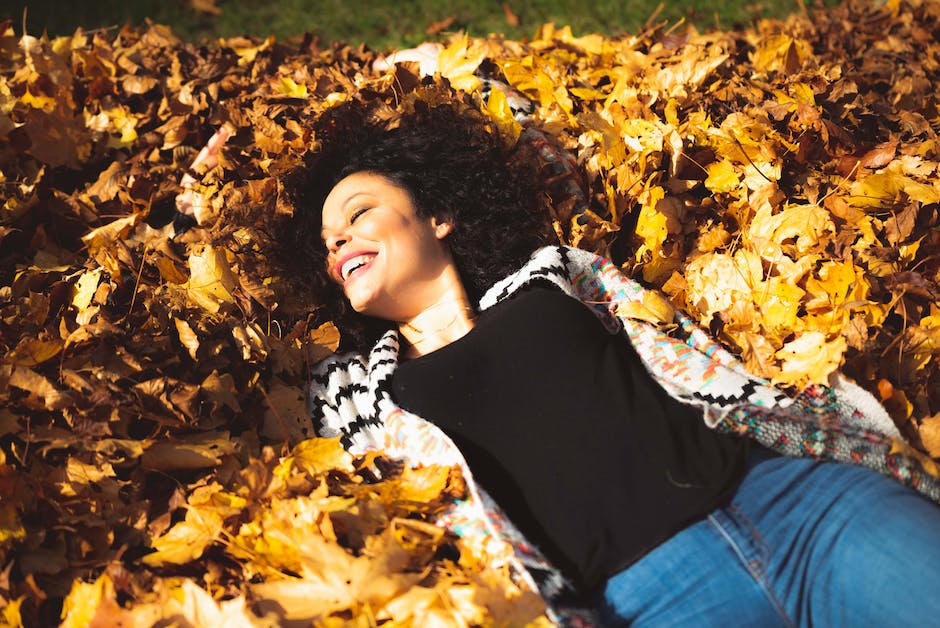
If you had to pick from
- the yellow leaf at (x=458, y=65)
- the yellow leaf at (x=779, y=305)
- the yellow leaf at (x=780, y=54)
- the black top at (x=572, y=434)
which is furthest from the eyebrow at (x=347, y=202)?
the yellow leaf at (x=780, y=54)

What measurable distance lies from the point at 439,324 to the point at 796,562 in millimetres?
1312

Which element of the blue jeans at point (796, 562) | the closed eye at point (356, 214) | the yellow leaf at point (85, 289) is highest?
the yellow leaf at point (85, 289)

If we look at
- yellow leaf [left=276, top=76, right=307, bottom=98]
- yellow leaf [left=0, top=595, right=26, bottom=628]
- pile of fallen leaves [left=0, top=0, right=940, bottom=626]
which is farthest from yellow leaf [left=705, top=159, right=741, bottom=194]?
yellow leaf [left=0, top=595, right=26, bottom=628]

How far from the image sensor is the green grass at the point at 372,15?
16.9 ft

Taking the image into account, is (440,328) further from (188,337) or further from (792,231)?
(792,231)

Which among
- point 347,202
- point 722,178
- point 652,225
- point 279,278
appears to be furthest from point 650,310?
point 279,278

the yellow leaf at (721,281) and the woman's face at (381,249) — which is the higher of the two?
the woman's face at (381,249)

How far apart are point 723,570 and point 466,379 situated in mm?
856

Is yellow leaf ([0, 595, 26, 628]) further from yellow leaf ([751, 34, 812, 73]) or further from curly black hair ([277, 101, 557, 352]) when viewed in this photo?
yellow leaf ([751, 34, 812, 73])

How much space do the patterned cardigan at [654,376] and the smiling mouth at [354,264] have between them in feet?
0.81

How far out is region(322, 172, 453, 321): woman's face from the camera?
2525 mm

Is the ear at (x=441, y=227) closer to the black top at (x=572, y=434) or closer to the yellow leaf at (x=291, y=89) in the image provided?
the black top at (x=572, y=434)

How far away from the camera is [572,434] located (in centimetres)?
207

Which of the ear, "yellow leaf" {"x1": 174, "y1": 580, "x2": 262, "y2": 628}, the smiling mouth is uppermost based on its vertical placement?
the ear
